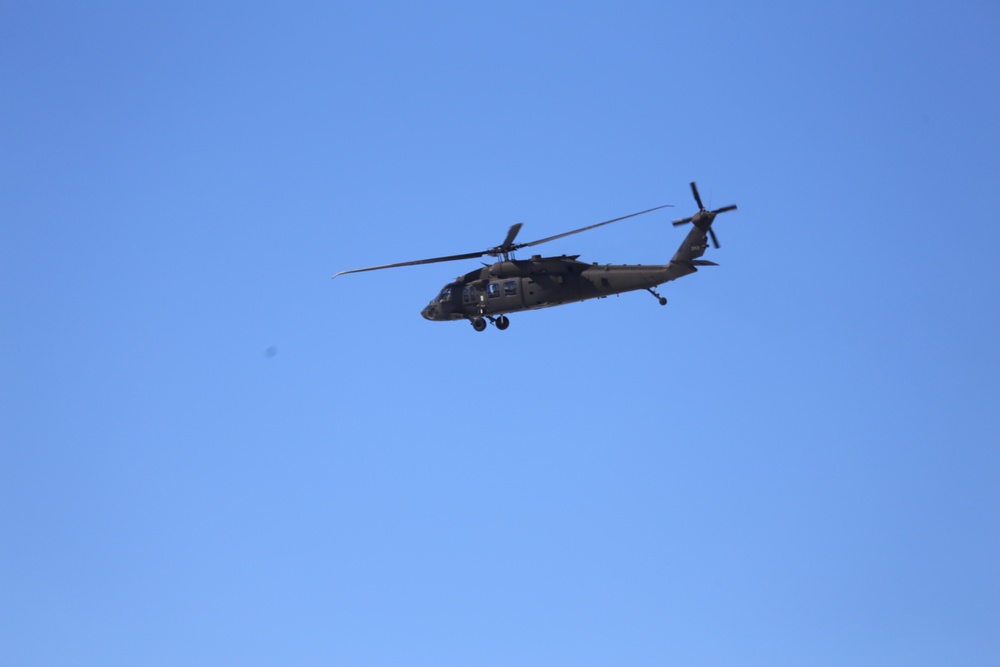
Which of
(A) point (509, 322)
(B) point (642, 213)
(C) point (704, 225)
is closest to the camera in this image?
(B) point (642, 213)

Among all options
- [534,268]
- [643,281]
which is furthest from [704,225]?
[534,268]

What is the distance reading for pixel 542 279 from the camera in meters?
83.4

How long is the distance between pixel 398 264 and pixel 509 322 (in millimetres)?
8276

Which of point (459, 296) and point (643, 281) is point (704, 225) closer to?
point (643, 281)

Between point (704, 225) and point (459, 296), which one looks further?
point (459, 296)

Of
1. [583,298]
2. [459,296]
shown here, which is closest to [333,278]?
[459,296]

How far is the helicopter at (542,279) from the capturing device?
79.9 meters

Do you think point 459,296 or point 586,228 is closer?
point 586,228

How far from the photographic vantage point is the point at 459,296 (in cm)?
8750

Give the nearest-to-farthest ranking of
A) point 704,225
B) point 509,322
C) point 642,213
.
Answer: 1. point 642,213
2. point 704,225
3. point 509,322

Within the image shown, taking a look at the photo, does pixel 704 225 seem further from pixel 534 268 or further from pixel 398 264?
pixel 398 264

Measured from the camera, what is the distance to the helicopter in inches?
3147

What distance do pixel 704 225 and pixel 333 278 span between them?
868 inches

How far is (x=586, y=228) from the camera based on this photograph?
78.0 m
